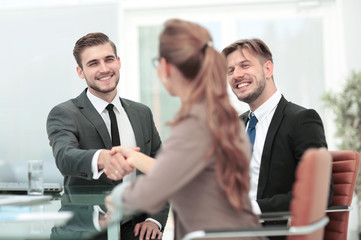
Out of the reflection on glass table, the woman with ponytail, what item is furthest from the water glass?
the woman with ponytail

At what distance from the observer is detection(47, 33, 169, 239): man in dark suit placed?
2.85 meters

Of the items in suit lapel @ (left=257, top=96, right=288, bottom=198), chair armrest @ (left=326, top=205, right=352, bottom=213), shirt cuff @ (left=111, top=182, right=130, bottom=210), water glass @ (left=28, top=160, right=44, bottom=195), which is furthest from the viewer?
suit lapel @ (left=257, top=96, right=288, bottom=198)

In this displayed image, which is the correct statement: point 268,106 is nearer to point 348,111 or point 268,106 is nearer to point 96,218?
point 96,218

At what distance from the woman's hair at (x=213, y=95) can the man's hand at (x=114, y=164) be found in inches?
31.4

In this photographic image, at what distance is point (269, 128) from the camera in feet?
8.75

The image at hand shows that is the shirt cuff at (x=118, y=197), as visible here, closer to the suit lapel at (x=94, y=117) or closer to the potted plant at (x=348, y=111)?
the suit lapel at (x=94, y=117)

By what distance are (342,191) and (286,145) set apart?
344 millimetres

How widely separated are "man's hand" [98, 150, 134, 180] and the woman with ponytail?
0.64 m

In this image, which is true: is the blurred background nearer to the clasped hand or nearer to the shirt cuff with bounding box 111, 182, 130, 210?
the clasped hand

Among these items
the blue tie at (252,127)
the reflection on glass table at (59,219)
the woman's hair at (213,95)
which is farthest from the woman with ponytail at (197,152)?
the blue tie at (252,127)

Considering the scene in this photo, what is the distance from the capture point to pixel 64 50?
6.05 metres

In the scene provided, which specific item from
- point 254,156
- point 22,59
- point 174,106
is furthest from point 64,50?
point 254,156

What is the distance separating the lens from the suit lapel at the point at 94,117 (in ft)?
9.63

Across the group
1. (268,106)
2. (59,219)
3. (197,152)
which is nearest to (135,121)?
(268,106)
